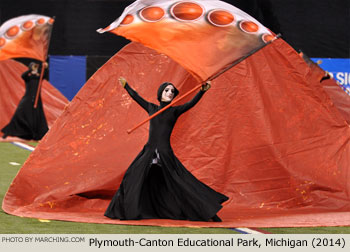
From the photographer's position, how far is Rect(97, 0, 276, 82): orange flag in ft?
24.2

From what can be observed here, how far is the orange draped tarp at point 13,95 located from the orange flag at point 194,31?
9286mm

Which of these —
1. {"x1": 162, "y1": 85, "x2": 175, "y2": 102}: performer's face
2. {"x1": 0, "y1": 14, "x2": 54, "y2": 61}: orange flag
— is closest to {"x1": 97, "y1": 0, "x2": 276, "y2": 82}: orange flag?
{"x1": 162, "y1": 85, "x2": 175, "y2": 102}: performer's face

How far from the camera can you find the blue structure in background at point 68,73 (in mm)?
20531

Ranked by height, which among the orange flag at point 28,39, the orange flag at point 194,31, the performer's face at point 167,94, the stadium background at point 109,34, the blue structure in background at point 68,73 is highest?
the orange flag at point 194,31

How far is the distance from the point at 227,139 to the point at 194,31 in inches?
64.2

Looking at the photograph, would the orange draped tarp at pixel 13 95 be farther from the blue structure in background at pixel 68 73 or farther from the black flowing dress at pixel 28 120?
the blue structure in background at pixel 68 73

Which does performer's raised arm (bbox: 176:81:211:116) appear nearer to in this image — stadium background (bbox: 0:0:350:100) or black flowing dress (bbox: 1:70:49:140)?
black flowing dress (bbox: 1:70:49:140)

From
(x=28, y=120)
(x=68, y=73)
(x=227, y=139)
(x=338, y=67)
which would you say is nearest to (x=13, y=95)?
(x=28, y=120)

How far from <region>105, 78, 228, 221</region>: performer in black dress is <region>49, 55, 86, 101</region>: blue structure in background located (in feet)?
43.5

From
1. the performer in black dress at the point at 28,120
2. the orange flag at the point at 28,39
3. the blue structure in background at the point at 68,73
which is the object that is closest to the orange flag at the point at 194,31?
the orange flag at the point at 28,39

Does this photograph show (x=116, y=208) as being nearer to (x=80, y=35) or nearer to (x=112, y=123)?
(x=112, y=123)

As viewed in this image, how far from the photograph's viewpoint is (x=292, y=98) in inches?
344

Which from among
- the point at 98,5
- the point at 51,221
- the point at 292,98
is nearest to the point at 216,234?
the point at 51,221

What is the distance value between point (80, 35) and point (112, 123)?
40.9 feet
